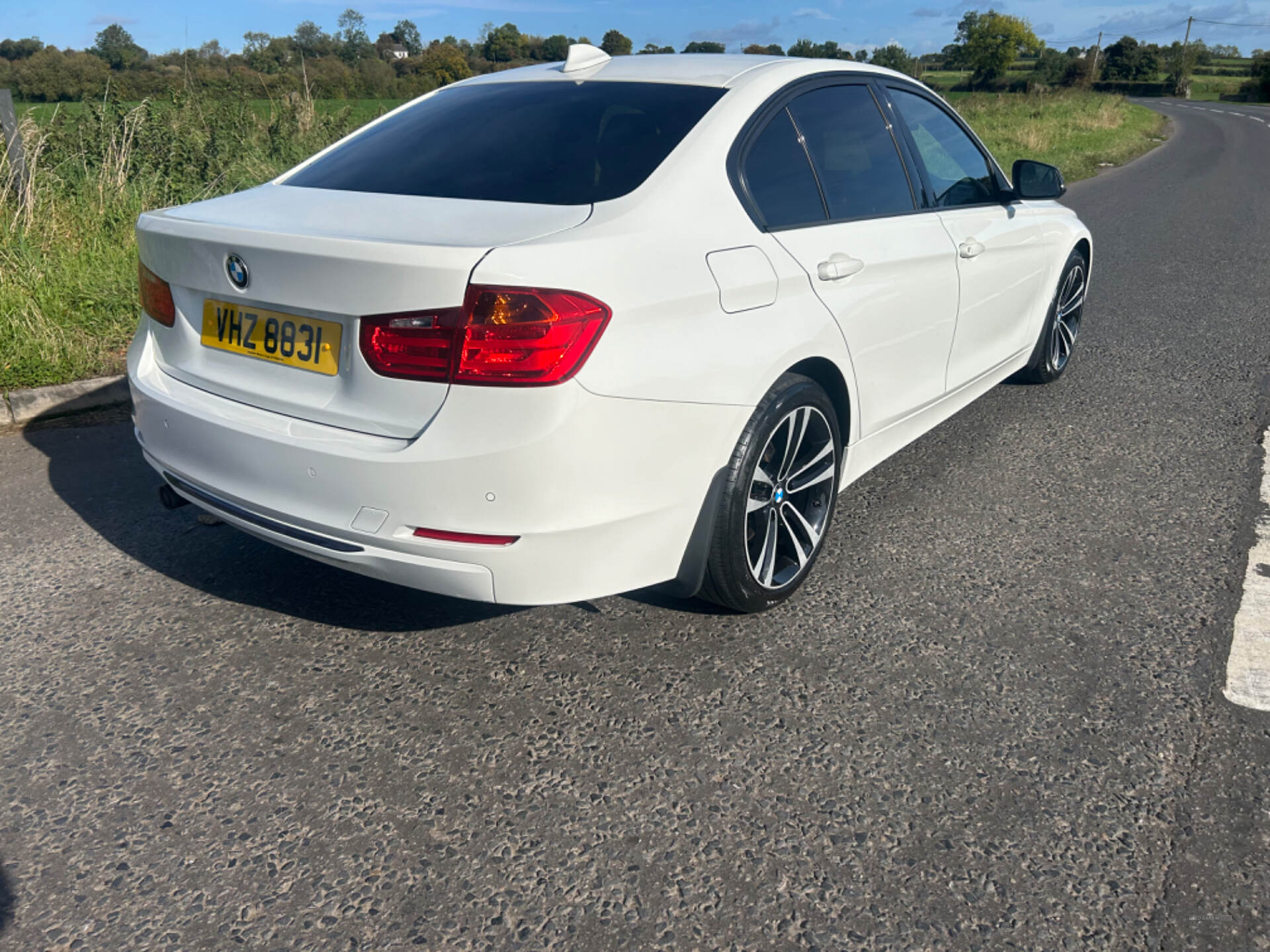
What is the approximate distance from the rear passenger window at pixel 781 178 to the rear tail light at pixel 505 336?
878mm

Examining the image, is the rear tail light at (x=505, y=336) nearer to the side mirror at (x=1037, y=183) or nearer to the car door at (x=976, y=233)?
the car door at (x=976, y=233)

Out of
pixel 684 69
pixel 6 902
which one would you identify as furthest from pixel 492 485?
pixel 684 69

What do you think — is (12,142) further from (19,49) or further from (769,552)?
(19,49)

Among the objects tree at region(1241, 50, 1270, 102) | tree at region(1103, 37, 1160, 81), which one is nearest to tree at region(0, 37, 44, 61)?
tree at region(1241, 50, 1270, 102)

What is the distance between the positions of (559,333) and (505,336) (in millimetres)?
120

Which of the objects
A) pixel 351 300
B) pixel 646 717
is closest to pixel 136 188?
pixel 351 300

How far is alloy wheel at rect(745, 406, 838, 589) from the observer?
9.44ft

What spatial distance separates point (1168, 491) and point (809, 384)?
79.3 inches

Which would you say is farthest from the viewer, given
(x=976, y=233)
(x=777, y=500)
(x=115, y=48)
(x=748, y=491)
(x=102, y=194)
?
(x=115, y=48)

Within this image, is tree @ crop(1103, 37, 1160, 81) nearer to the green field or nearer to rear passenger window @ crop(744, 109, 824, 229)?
the green field

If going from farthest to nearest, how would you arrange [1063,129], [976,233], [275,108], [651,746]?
1. [1063,129]
2. [275,108]
3. [976,233]
4. [651,746]

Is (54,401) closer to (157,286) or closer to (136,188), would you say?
(157,286)

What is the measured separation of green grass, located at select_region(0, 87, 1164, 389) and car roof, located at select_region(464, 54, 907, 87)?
3031 mm

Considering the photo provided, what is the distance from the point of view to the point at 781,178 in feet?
9.69
